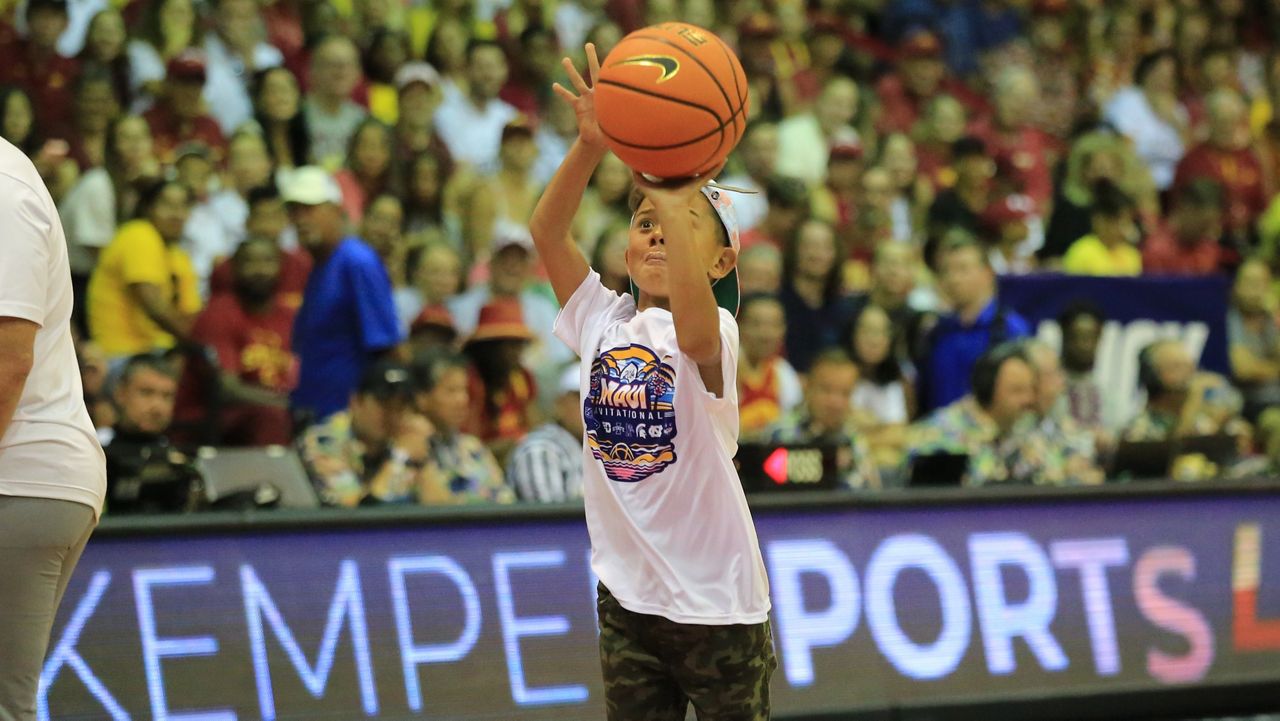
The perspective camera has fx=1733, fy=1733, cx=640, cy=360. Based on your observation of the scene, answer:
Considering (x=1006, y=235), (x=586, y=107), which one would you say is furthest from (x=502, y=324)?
(x=586, y=107)

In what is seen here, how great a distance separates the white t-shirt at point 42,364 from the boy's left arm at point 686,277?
4.38 ft

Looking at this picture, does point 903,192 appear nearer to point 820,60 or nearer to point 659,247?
point 820,60

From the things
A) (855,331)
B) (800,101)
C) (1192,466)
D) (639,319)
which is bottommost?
(1192,466)

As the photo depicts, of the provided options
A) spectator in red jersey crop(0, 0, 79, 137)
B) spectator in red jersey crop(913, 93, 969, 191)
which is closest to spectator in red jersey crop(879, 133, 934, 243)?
spectator in red jersey crop(913, 93, 969, 191)

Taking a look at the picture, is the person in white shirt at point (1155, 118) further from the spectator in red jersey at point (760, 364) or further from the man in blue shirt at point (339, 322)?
the man in blue shirt at point (339, 322)

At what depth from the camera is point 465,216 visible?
35.0 ft

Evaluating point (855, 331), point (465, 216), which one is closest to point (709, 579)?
point (855, 331)

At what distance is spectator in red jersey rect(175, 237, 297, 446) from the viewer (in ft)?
27.8

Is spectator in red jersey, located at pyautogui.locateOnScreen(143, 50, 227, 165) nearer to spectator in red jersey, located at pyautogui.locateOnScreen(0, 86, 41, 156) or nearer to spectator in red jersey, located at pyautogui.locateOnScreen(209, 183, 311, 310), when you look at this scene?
spectator in red jersey, located at pyautogui.locateOnScreen(0, 86, 41, 156)

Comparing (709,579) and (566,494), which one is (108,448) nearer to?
(566,494)

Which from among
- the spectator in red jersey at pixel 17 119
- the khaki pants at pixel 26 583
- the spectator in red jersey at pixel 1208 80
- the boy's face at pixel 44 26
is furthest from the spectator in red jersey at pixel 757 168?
the khaki pants at pixel 26 583

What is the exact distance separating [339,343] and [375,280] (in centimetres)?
40

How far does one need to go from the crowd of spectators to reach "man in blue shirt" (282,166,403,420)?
0.02m

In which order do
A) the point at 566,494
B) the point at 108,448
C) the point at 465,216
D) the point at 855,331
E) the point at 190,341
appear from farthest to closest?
the point at 465,216, the point at 855,331, the point at 190,341, the point at 566,494, the point at 108,448
